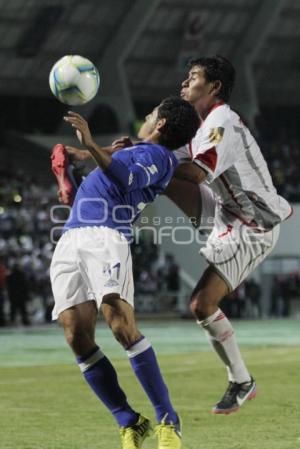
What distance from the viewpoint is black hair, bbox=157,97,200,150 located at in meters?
8.41

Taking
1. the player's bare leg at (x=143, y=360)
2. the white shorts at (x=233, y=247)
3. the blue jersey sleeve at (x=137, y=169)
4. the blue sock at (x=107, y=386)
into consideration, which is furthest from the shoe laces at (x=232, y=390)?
the blue jersey sleeve at (x=137, y=169)

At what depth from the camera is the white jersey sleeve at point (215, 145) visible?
8625mm

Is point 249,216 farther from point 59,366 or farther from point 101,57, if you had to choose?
point 101,57

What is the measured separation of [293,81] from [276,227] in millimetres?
48631

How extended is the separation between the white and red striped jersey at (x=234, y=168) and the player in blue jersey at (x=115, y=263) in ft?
1.07

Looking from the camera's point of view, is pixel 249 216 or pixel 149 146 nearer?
pixel 149 146

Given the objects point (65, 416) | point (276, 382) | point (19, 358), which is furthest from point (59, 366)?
point (65, 416)

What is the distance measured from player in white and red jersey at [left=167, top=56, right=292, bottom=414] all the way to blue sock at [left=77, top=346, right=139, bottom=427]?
1064 millimetres

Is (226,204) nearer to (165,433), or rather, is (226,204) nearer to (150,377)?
(150,377)

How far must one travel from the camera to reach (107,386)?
8.23 m

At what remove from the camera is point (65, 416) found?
11.1 m

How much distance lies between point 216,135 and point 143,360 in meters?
1.80

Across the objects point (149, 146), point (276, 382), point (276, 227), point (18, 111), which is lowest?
point (276, 382)

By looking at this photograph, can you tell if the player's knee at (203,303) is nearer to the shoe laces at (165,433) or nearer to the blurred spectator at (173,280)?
the shoe laces at (165,433)
